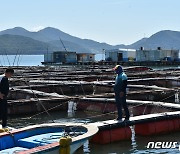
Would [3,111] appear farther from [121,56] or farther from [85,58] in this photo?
[85,58]

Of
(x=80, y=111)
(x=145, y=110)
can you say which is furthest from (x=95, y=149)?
(x=80, y=111)

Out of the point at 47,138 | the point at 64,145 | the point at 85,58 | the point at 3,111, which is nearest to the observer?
the point at 64,145

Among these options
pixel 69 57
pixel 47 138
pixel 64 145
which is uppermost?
pixel 69 57

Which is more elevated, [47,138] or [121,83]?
[121,83]

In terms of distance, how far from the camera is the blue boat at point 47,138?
1054 centimetres

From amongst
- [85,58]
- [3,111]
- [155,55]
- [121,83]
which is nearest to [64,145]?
[3,111]

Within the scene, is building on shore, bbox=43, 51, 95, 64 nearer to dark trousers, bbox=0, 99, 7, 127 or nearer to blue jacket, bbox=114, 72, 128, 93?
blue jacket, bbox=114, 72, 128, 93

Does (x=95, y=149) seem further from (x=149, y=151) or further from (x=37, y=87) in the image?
(x=37, y=87)

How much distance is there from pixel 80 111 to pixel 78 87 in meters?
10.5

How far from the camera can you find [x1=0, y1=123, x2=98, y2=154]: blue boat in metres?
10.5

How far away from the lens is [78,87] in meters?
33.1

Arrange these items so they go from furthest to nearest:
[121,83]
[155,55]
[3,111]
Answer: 1. [155,55]
2. [121,83]
3. [3,111]

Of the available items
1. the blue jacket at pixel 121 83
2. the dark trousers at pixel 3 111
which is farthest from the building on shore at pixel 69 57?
the dark trousers at pixel 3 111

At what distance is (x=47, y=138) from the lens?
12422 millimetres
